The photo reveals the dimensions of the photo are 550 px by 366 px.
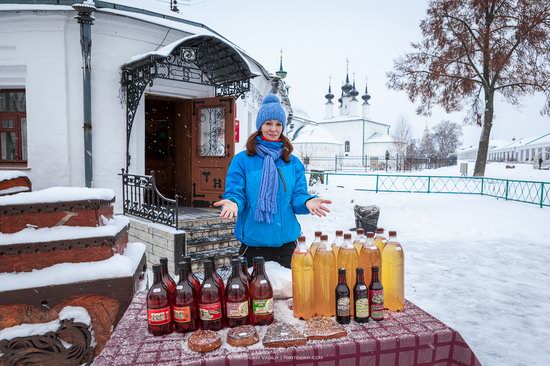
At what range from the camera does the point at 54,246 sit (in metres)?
3.16

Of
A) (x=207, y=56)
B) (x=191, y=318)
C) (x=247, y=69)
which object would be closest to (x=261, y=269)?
(x=191, y=318)

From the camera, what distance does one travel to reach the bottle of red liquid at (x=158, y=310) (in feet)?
6.82

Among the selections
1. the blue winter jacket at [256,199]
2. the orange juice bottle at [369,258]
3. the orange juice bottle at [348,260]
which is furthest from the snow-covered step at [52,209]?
the orange juice bottle at [369,258]

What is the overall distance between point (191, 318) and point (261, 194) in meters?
1.16

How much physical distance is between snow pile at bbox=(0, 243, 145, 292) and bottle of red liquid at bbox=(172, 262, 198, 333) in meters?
1.43

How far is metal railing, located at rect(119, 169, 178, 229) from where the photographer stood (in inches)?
278

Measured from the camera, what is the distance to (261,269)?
88.7 inches

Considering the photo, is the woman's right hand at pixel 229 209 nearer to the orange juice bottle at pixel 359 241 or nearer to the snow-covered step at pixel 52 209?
the orange juice bottle at pixel 359 241

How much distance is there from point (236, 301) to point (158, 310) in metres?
0.45

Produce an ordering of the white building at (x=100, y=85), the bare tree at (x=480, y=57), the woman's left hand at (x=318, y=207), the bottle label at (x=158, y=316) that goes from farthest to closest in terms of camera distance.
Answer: the bare tree at (x=480, y=57) → the white building at (x=100, y=85) → the woman's left hand at (x=318, y=207) → the bottle label at (x=158, y=316)

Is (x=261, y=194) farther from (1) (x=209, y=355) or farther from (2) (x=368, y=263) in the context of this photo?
(1) (x=209, y=355)

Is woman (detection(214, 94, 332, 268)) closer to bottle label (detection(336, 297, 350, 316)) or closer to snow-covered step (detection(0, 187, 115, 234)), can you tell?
bottle label (detection(336, 297, 350, 316))

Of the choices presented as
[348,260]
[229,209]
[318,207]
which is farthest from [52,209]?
[348,260]

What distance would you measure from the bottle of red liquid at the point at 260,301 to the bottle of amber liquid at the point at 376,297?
646 mm
